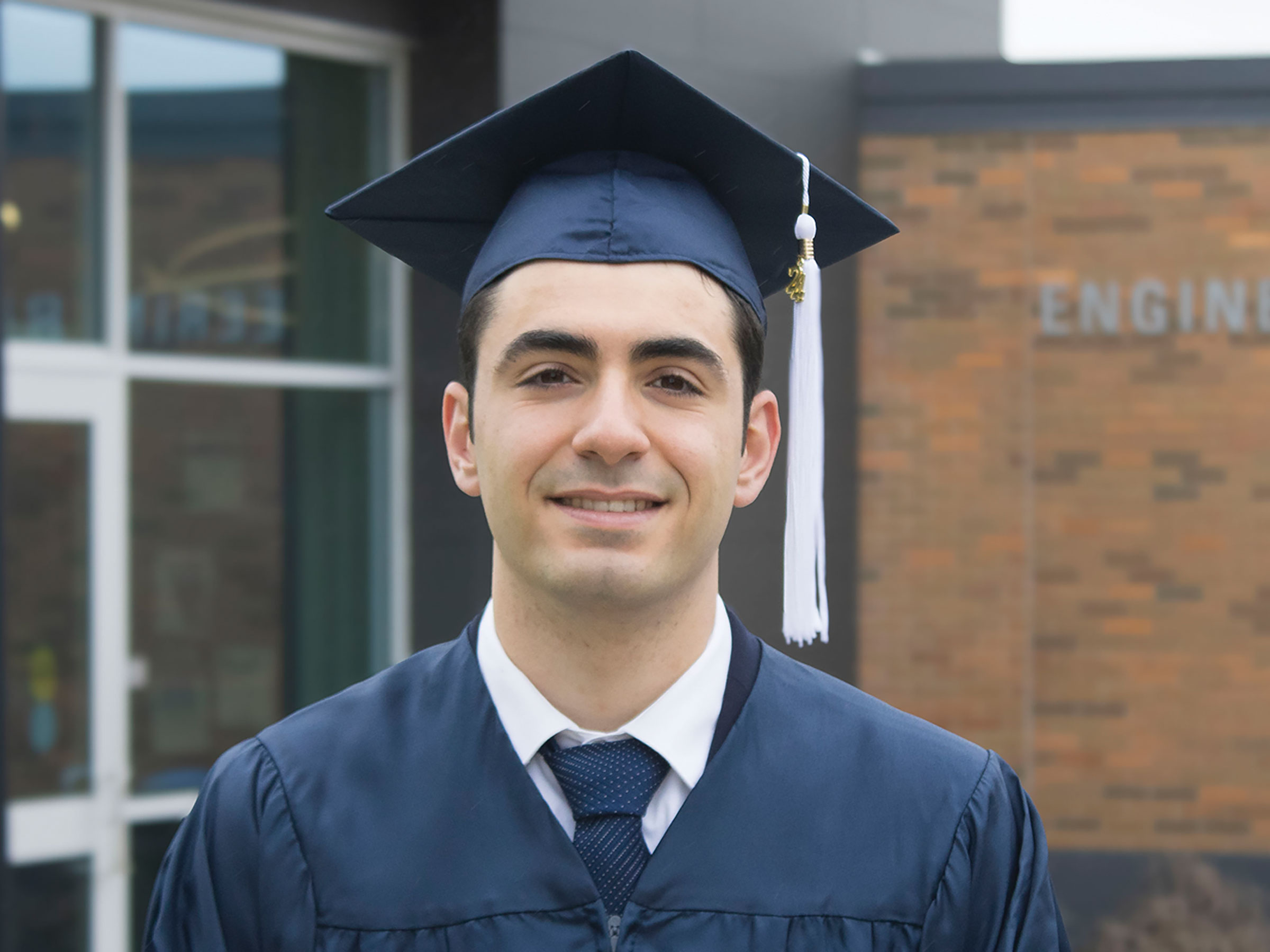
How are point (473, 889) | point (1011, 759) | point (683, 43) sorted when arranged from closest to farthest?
point (473, 889) < point (683, 43) < point (1011, 759)

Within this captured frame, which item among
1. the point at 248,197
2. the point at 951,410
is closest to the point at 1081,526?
the point at 951,410

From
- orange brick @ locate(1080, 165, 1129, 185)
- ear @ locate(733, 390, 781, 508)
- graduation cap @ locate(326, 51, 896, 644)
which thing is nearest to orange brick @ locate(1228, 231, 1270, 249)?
orange brick @ locate(1080, 165, 1129, 185)

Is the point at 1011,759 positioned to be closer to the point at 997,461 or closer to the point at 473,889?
the point at 997,461

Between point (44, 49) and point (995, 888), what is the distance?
13.1 ft

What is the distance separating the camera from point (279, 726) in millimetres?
1898

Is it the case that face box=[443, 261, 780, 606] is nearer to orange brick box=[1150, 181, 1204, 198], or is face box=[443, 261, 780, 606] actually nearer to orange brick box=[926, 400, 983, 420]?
orange brick box=[926, 400, 983, 420]

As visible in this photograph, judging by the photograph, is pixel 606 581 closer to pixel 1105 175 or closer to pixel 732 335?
pixel 732 335

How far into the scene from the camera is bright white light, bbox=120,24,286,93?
4559 mm

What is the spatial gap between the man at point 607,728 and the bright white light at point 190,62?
3116 millimetres

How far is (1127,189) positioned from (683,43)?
6.70 feet

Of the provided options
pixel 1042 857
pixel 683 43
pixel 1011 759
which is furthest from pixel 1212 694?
pixel 1042 857

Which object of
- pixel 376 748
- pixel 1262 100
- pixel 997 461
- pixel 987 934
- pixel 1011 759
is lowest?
pixel 1011 759

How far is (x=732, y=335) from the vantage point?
1817 mm

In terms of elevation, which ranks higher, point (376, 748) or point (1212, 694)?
point (376, 748)
